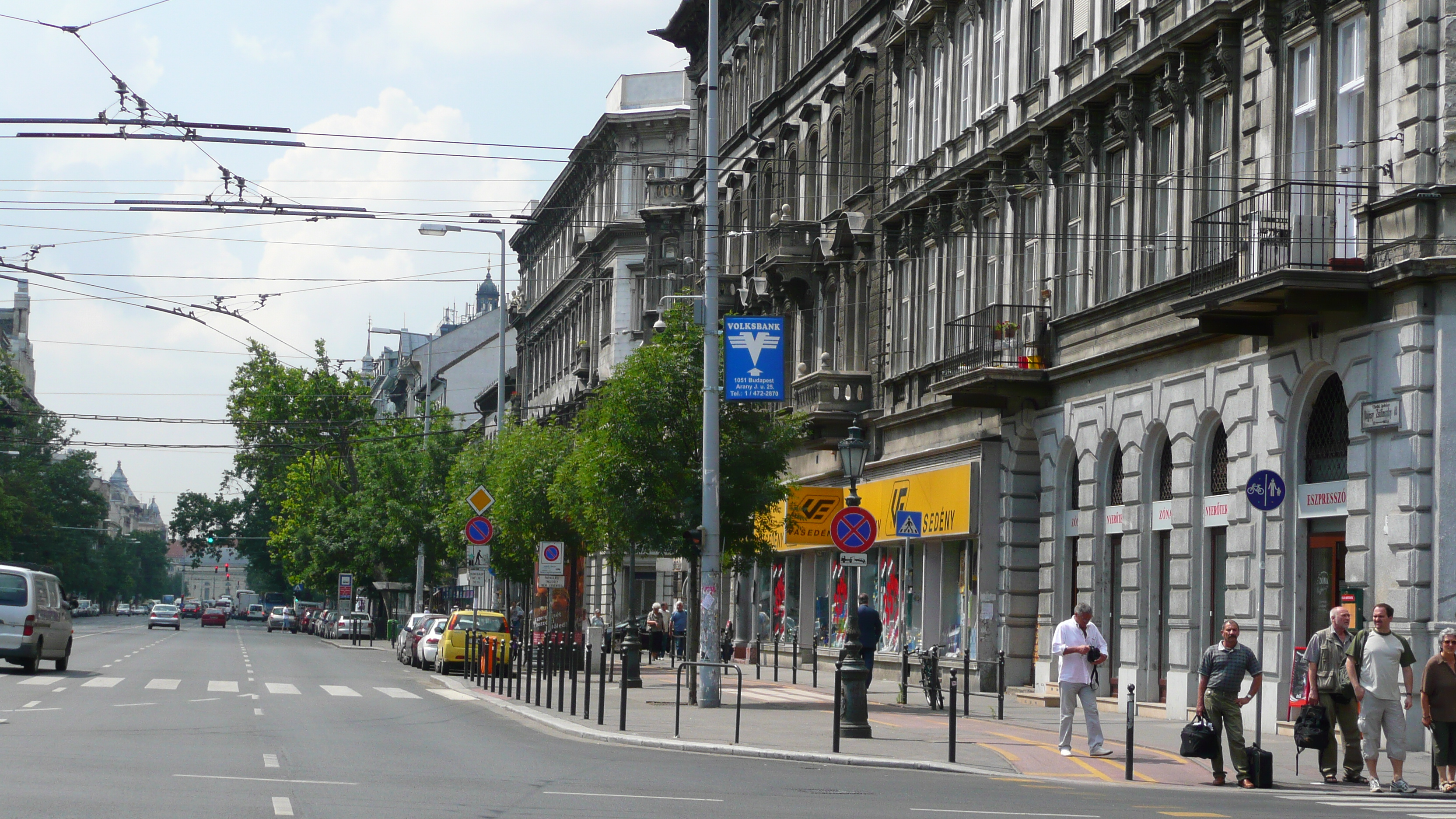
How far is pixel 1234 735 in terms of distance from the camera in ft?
58.9

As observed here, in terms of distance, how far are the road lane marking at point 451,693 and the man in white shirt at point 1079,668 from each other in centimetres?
1235

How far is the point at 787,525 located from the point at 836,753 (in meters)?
15.5

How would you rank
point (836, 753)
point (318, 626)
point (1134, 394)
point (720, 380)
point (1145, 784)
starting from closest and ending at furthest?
point (1145, 784) < point (836, 753) < point (1134, 394) < point (720, 380) < point (318, 626)

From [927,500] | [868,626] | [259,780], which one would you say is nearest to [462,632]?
[927,500]

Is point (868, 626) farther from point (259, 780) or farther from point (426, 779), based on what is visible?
point (259, 780)

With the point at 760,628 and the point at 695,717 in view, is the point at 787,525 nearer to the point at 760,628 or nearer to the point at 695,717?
the point at 695,717

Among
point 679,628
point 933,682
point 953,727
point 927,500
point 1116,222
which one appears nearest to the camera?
point 953,727

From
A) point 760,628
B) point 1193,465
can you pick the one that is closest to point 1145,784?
point 1193,465

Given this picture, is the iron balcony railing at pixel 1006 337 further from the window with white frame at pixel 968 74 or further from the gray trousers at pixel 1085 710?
the gray trousers at pixel 1085 710

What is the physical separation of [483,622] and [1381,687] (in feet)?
92.0

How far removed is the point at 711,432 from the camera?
2731cm

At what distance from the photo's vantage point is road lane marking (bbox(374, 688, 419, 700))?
29.4 metres

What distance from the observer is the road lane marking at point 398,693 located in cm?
2938

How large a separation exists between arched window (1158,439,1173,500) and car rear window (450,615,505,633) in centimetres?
1855
